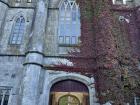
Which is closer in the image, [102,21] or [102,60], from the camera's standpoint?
[102,60]

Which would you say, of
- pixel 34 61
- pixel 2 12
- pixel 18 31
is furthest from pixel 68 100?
pixel 2 12

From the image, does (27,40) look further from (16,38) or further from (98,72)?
(98,72)

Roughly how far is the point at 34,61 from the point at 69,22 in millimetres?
4760

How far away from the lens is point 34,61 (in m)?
16.2

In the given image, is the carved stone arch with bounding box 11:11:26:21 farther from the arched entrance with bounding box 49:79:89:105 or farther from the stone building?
the arched entrance with bounding box 49:79:89:105

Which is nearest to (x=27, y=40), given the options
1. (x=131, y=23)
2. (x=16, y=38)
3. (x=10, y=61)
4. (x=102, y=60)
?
(x=16, y=38)

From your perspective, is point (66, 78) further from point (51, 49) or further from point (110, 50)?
point (110, 50)

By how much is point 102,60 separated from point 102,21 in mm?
3207

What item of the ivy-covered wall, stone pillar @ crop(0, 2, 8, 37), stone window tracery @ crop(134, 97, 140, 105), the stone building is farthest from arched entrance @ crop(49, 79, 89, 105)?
stone pillar @ crop(0, 2, 8, 37)

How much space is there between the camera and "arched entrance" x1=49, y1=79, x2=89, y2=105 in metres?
16.3

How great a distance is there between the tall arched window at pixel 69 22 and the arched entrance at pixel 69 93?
312cm

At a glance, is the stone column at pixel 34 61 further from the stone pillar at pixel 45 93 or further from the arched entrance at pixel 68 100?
the arched entrance at pixel 68 100

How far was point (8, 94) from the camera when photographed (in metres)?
16.2

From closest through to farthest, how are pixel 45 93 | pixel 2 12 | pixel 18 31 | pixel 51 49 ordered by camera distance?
pixel 45 93, pixel 51 49, pixel 18 31, pixel 2 12
